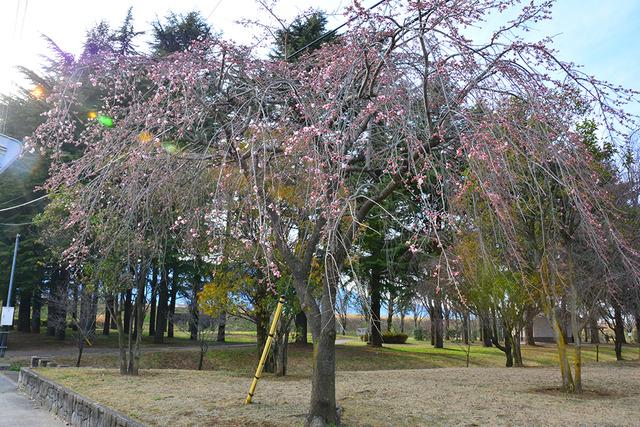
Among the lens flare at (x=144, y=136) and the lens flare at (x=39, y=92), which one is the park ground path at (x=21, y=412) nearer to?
the lens flare at (x=144, y=136)

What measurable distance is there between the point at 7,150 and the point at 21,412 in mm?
7995

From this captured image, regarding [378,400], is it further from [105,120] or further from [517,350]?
[517,350]

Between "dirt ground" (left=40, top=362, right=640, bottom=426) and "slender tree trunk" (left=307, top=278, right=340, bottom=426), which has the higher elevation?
"slender tree trunk" (left=307, top=278, right=340, bottom=426)

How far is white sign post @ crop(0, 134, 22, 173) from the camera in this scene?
11.7 ft

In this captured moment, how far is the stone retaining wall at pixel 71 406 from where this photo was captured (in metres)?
6.80

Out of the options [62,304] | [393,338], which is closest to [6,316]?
[62,304]

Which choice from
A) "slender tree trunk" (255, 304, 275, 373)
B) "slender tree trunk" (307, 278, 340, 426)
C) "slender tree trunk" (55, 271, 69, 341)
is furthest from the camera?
"slender tree trunk" (55, 271, 69, 341)

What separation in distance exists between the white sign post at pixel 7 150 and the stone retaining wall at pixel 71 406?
3.85 meters

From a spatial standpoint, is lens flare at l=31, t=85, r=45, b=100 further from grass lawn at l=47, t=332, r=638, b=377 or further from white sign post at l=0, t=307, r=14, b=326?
grass lawn at l=47, t=332, r=638, b=377

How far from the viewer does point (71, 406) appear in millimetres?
8492

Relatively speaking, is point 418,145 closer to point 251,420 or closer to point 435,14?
point 435,14

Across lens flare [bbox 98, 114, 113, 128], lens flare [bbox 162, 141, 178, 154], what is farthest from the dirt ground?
lens flare [bbox 98, 114, 113, 128]

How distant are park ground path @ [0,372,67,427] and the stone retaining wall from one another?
14 cm

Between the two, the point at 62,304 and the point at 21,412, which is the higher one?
the point at 62,304
